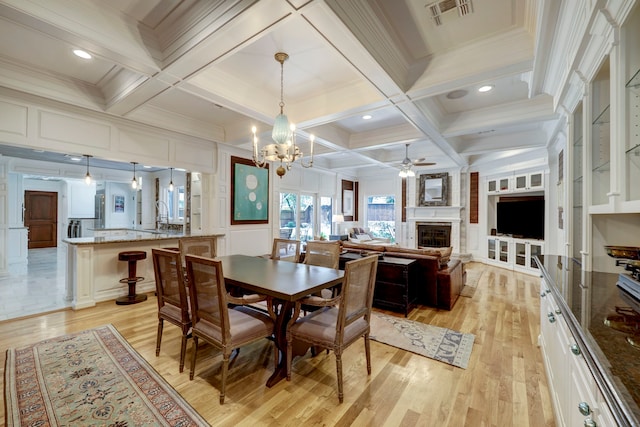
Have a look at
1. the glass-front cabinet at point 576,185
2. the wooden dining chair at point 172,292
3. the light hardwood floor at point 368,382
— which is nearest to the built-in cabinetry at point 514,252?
the light hardwood floor at point 368,382

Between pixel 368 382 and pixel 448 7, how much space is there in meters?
3.06

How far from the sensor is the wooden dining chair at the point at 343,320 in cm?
198

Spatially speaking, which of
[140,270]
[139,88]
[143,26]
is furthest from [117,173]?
[143,26]

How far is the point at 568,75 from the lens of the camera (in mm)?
2072

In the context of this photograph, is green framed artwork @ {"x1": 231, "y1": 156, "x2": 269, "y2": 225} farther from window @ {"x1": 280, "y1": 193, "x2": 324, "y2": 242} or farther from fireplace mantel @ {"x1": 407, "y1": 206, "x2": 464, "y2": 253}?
fireplace mantel @ {"x1": 407, "y1": 206, "x2": 464, "y2": 253}

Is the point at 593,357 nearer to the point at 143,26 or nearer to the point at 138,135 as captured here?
the point at 143,26

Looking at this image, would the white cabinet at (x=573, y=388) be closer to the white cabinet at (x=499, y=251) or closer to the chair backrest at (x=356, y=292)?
the chair backrest at (x=356, y=292)

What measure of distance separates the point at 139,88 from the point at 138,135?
1.46 meters

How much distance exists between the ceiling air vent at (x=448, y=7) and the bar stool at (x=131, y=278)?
15.6ft

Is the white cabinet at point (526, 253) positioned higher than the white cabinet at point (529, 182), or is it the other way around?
the white cabinet at point (529, 182)

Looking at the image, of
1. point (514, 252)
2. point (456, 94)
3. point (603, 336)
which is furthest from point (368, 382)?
point (514, 252)

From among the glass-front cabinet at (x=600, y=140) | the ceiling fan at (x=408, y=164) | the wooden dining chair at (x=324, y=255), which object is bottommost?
the wooden dining chair at (x=324, y=255)

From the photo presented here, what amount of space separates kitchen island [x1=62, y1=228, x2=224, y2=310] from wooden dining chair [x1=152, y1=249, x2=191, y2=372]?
2211 millimetres

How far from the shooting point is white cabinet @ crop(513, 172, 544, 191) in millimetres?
5918
